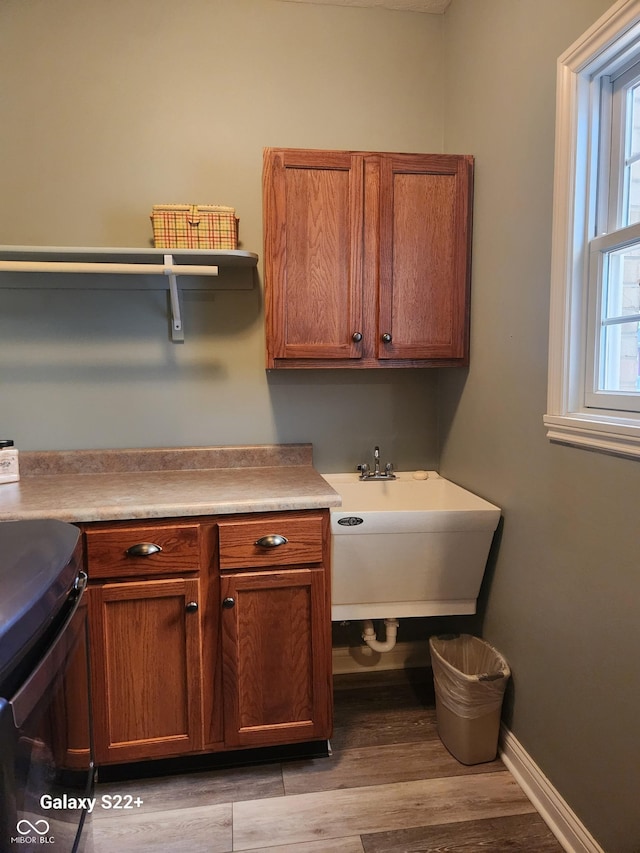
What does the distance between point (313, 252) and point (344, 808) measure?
1.78 meters

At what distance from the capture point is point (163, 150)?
2.02m

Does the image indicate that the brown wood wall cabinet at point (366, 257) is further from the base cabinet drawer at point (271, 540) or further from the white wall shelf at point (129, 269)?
the base cabinet drawer at point (271, 540)

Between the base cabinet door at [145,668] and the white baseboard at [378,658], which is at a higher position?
the base cabinet door at [145,668]

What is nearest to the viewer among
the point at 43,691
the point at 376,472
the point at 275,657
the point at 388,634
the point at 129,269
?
the point at 43,691

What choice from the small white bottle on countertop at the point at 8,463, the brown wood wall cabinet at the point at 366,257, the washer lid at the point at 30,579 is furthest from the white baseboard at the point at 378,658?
the washer lid at the point at 30,579

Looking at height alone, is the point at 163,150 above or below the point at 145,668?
above

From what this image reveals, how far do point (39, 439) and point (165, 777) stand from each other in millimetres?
1303

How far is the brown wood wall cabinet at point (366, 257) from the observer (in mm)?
1818

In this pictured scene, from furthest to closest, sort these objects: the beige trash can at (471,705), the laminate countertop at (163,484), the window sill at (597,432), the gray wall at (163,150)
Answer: the gray wall at (163,150)
the beige trash can at (471,705)
the laminate countertop at (163,484)
the window sill at (597,432)

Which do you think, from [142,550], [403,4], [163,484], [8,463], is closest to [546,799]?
[142,550]

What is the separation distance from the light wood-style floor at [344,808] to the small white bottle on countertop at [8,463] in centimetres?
109

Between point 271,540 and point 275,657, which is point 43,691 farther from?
point 275,657

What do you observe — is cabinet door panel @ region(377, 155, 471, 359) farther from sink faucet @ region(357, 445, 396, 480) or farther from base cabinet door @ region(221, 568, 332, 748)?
base cabinet door @ region(221, 568, 332, 748)

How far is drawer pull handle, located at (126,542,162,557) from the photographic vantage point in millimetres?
1534
